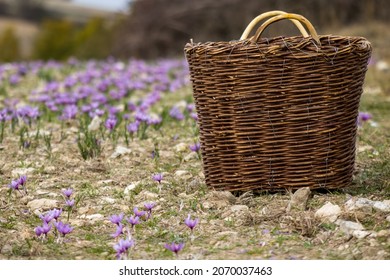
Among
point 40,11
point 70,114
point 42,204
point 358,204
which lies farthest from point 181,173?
point 40,11

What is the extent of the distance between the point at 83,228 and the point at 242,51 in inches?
48.2

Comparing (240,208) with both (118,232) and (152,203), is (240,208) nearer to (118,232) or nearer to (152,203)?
(152,203)

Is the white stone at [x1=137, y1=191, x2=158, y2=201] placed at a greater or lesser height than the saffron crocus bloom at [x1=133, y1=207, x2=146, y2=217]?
lesser

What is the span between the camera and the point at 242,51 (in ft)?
11.9

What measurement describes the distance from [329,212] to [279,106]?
61 centimetres

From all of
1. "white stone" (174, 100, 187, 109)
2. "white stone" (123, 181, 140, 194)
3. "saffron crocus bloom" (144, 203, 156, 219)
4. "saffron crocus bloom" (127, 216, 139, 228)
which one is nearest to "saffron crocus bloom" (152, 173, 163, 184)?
"white stone" (123, 181, 140, 194)

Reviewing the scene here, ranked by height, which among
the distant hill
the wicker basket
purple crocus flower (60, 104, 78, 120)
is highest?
the wicker basket

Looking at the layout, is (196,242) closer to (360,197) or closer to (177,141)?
(360,197)

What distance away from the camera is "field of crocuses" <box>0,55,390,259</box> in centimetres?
322

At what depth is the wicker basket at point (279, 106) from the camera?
143 inches

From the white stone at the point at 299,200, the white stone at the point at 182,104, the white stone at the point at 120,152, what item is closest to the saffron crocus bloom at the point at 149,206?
the white stone at the point at 299,200

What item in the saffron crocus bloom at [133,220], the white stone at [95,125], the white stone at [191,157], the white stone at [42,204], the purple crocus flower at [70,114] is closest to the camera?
the saffron crocus bloom at [133,220]

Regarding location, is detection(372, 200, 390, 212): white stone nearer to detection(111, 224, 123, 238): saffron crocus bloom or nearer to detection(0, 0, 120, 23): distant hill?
detection(111, 224, 123, 238): saffron crocus bloom

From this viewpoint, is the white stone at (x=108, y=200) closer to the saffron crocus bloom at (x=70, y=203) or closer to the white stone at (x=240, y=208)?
the saffron crocus bloom at (x=70, y=203)
